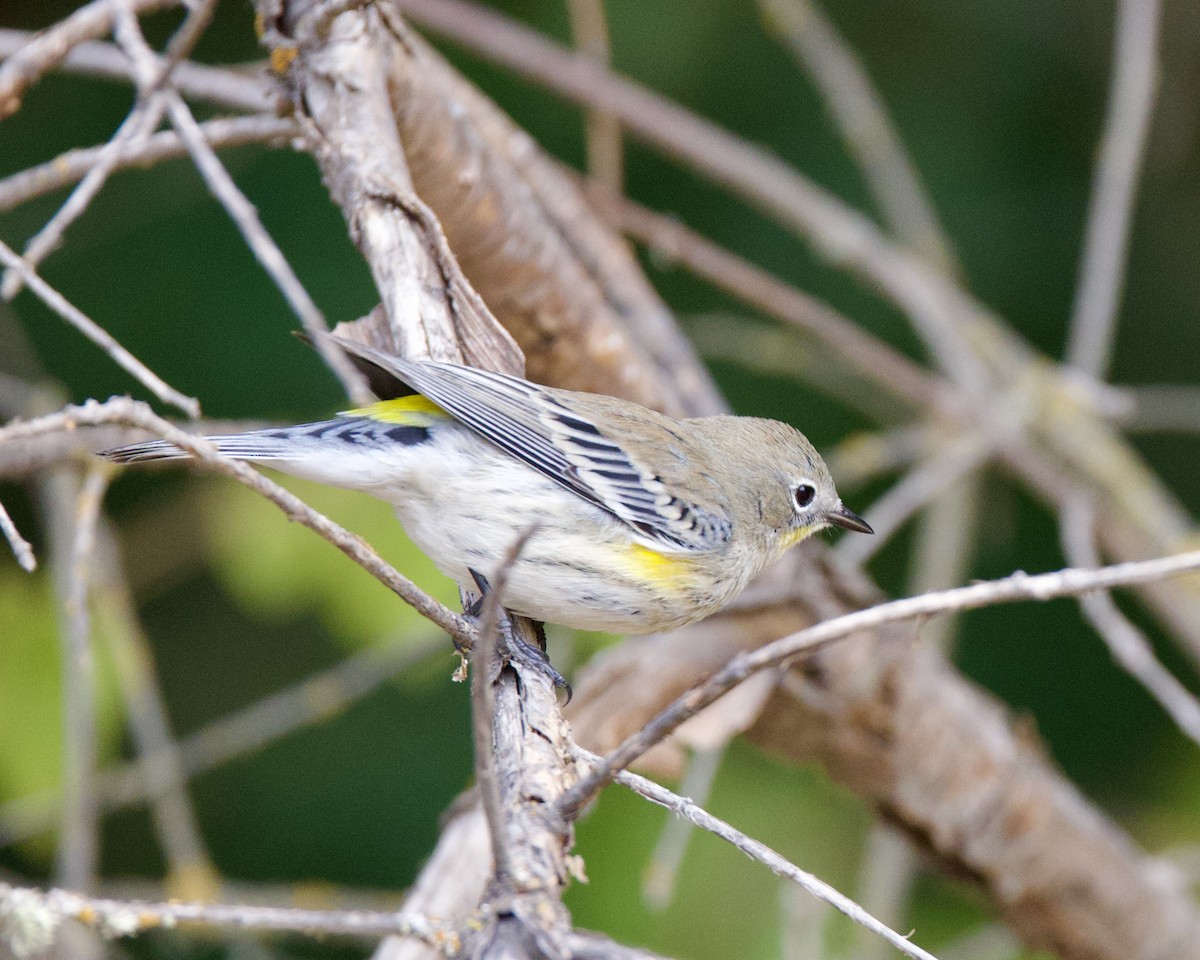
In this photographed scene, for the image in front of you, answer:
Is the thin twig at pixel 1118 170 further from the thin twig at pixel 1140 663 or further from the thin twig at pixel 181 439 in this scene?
the thin twig at pixel 181 439

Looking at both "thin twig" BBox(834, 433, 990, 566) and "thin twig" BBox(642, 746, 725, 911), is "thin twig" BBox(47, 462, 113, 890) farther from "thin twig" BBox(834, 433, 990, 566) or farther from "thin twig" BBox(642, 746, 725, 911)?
"thin twig" BBox(834, 433, 990, 566)

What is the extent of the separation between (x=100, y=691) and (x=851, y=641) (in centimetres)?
223

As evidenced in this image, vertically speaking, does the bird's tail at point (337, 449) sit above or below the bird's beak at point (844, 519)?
below

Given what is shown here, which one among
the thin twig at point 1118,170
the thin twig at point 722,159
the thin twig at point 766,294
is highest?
the thin twig at point 1118,170

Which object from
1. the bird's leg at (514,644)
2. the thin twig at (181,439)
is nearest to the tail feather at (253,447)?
the bird's leg at (514,644)

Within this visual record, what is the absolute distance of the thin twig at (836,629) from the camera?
1021 mm

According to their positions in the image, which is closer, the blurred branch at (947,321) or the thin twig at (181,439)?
the thin twig at (181,439)

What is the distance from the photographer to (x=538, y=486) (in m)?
2.31

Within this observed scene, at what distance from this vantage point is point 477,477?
89.4 inches

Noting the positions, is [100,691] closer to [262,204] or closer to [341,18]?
[262,204]

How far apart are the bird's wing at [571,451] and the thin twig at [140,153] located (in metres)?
0.60

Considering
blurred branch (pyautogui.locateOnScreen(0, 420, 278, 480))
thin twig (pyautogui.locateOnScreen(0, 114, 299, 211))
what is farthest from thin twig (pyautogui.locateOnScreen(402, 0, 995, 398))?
blurred branch (pyautogui.locateOnScreen(0, 420, 278, 480))

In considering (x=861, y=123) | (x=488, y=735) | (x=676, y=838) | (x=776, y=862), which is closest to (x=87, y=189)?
(x=488, y=735)

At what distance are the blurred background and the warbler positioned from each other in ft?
4.11
